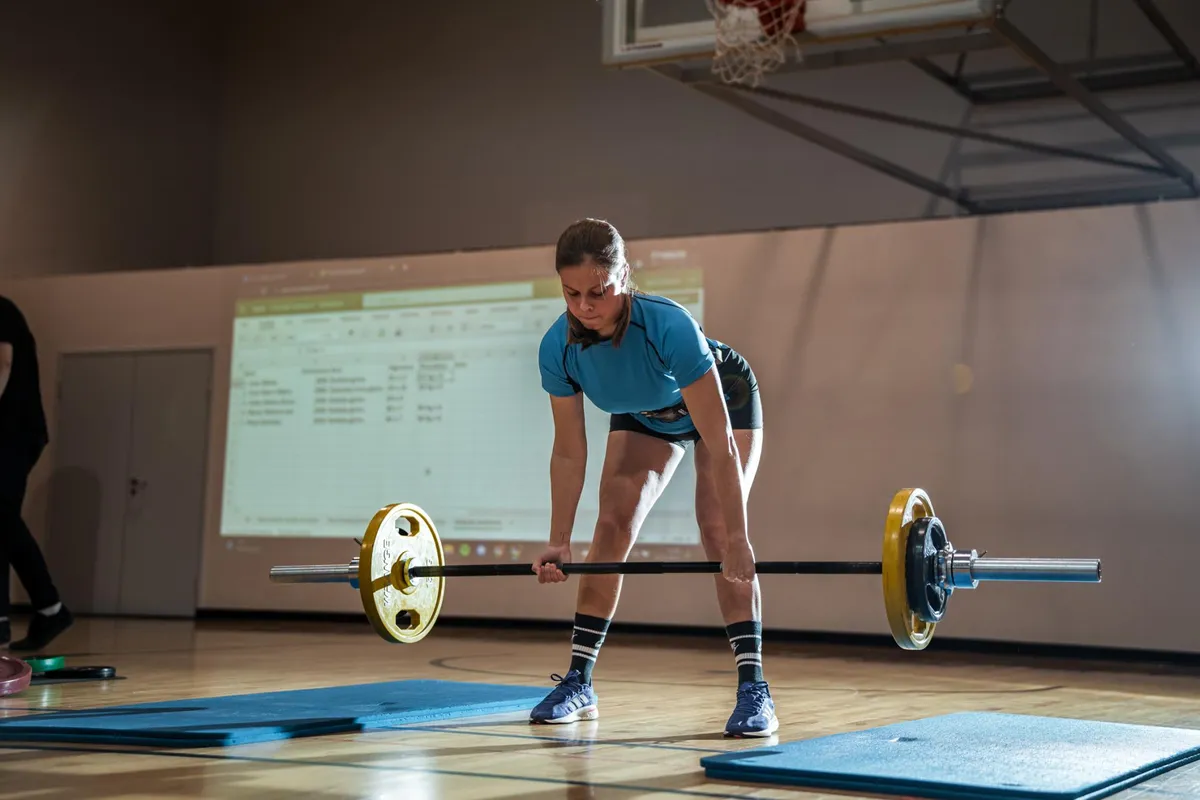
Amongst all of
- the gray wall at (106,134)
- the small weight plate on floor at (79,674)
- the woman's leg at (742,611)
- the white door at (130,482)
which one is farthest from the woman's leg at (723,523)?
the gray wall at (106,134)

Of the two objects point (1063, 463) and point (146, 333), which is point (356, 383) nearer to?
point (146, 333)

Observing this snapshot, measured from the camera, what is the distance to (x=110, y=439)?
7.14 metres

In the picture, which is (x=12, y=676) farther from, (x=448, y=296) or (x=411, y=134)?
(x=411, y=134)

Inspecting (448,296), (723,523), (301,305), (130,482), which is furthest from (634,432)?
(130,482)

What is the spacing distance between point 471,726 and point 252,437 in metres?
4.23

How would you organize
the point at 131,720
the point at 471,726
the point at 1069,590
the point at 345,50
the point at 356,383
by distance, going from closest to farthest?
the point at 131,720
the point at 471,726
the point at 1069,590
the point at 356,383
the point at 345,50

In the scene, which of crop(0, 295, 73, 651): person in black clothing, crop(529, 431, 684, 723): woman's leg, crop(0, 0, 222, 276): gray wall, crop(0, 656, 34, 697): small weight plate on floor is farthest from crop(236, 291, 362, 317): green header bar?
crop(529, 431, 684, 723): woman's leg

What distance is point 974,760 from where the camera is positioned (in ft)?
7.37

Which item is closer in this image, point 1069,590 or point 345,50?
point 1069,590

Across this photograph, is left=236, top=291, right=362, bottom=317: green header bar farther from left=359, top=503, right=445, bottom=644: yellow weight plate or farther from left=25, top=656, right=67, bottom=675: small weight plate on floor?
left=359, top=503, right=445, bottom=644: yellow weight plate

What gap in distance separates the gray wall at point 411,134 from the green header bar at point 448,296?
114 cm

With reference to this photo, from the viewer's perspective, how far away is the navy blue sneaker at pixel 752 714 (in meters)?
2.71

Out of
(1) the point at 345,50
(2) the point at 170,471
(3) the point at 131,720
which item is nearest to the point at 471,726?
(3) the point at 131,720

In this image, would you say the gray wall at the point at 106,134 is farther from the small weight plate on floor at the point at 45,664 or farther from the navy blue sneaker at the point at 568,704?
the navy blue sneaker at the point at 568,704
